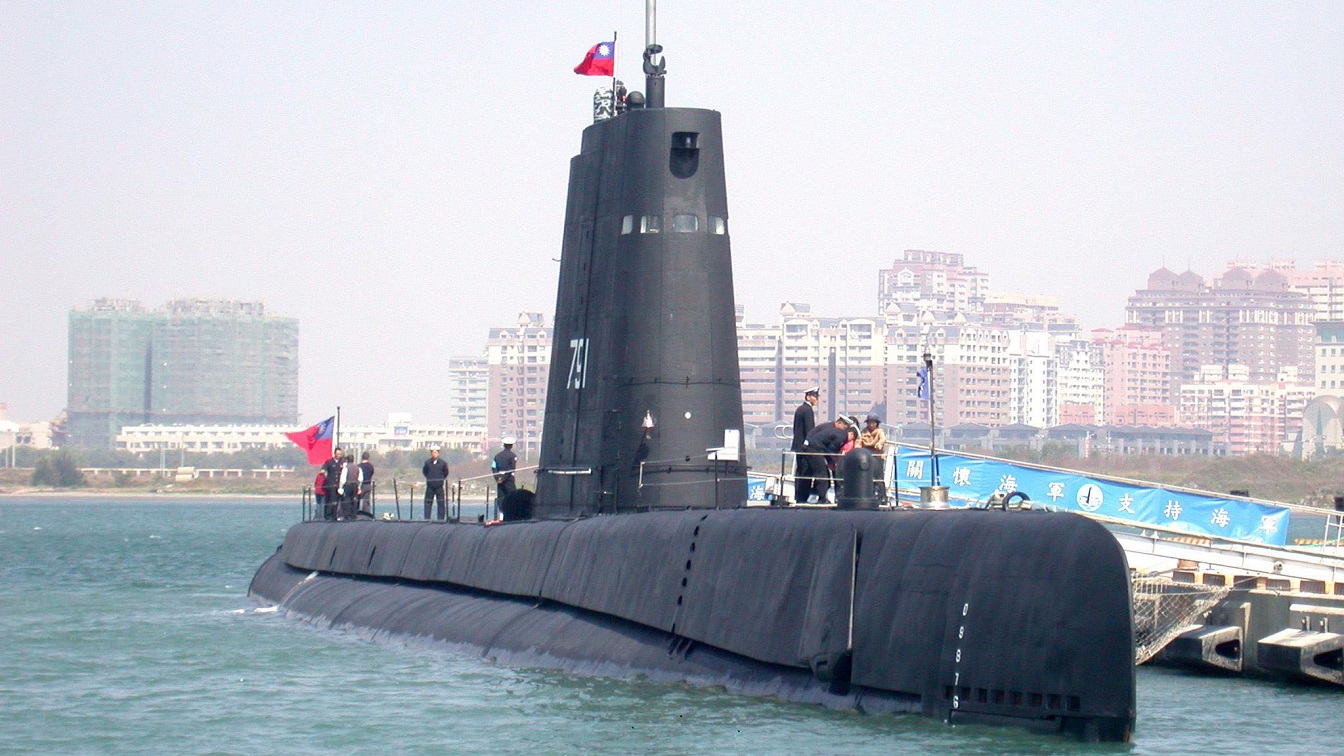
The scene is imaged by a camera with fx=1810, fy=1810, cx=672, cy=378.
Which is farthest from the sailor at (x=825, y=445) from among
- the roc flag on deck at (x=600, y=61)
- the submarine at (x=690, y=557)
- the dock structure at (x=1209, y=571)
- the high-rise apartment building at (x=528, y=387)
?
the high-rise apartment building at (x=528, y=387)

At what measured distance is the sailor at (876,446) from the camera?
57.0 ft

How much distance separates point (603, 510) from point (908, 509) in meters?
5.87

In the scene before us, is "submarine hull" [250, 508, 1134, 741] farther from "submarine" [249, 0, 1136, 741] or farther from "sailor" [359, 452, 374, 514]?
"sailor" [359, 452, 374, 514]

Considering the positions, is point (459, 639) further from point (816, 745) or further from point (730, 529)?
point (816, 745)

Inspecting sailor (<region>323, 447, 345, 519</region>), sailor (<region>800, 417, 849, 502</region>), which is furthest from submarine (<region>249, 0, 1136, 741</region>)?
sailor (<region>323, 447, 345, 519</region>)

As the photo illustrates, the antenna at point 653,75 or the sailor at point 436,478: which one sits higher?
the antenna at point 653,75

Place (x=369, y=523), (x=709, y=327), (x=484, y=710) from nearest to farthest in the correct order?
(x=484, y=710) < (x=709, y=327) < (x=369, y=523)

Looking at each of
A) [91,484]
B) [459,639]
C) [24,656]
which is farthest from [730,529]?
[91,484]

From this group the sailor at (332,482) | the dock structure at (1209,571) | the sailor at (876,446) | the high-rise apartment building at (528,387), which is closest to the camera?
the sailor at (876,446)

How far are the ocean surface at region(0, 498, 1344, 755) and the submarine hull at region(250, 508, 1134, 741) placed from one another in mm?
311

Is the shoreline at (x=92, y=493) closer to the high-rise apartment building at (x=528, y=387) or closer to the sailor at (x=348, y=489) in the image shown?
the high-rise apartment building at (x=528, y=387)

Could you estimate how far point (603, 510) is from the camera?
836 inches

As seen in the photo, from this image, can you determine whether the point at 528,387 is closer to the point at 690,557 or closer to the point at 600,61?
the point at 600,61

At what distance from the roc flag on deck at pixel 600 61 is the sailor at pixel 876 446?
7043 millimetres
